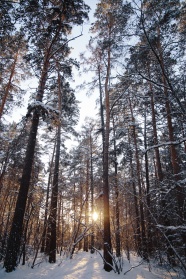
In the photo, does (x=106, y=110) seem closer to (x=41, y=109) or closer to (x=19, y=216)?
(x=41, y=109)

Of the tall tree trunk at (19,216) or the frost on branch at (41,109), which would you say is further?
the frost on branch at (41,109)

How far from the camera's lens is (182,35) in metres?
6.52

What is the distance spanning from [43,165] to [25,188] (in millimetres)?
12894

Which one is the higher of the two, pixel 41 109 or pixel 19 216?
pixel 41 109

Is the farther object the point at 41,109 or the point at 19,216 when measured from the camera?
the point at 41,109

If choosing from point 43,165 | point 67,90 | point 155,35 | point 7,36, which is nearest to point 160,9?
point 155,35

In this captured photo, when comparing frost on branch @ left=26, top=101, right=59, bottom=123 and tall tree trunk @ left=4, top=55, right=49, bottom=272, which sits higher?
frost on branch @ left=26, top=101, right=59, bottom=123

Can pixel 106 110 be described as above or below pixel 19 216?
above

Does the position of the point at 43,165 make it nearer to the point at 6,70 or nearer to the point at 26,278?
the point at 6,70

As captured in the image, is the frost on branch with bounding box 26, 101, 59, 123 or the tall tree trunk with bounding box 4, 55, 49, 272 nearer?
the tall tree trunk with bounding box 4, 55, 49, 272

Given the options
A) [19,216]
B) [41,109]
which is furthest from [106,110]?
[19,216]

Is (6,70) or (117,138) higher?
(6,70)

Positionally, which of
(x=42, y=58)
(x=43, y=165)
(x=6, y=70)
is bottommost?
(x=43, y=165)

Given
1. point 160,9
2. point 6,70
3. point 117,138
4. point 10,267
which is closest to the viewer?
point 160,9
